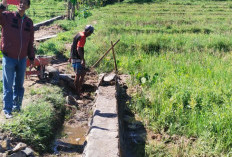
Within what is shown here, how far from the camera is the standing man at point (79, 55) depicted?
6219mm

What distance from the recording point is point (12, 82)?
177 inches

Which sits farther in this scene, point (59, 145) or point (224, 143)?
point (59, 145)

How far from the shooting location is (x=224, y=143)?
4258 mm

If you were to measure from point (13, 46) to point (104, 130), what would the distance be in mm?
1886

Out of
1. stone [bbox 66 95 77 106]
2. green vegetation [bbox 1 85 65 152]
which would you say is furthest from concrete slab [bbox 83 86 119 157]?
green vegetation [bbox 1 85 65 152]

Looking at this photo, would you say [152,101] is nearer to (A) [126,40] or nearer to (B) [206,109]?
(B) [206,109]

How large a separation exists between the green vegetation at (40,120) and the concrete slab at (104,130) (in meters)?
0.73

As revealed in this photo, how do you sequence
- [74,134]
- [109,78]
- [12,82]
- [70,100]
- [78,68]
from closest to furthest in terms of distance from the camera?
[12,82] → [74,134] → [70,100] → [78,68] → [109,78]

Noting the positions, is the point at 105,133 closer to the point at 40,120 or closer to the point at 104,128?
the point at 104,128

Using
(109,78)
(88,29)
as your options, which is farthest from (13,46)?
(109,78)

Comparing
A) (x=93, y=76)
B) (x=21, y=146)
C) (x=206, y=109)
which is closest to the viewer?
(x=21, y=146)

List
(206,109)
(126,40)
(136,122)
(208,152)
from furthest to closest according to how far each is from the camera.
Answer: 1. (126,40)
2. (136,122)
3. (206,109)
4. (208,152)

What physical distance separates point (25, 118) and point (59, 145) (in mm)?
783

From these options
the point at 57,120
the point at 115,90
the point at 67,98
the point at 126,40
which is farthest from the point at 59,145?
the point at 126,40
